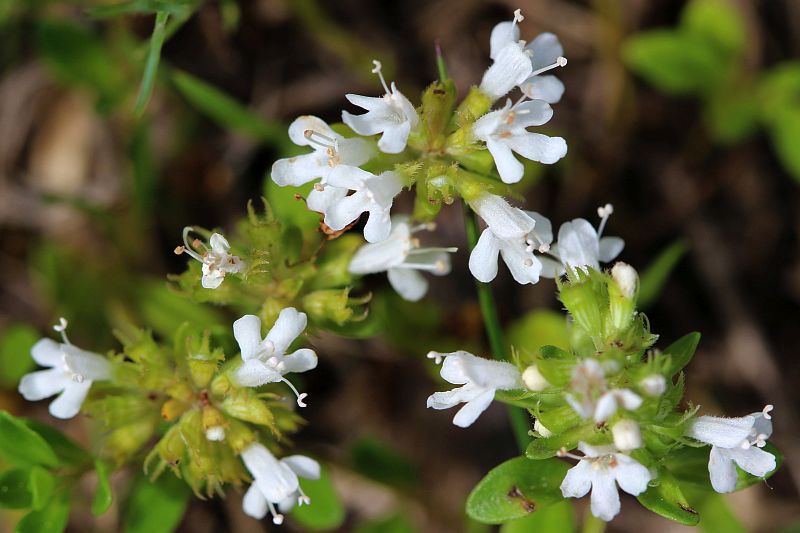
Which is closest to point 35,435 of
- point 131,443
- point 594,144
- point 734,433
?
point 131,443

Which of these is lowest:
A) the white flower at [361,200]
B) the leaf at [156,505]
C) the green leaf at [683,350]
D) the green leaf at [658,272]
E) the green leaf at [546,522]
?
the leaf at [156,505]

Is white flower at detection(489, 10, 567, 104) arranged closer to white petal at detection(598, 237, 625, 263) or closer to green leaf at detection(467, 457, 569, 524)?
white petal at detection(598, 237, 625, 263)

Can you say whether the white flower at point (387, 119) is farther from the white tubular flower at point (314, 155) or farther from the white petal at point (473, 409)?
the white petal at point (473, 409)

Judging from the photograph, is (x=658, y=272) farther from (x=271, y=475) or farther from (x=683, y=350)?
(x=271, y=475)

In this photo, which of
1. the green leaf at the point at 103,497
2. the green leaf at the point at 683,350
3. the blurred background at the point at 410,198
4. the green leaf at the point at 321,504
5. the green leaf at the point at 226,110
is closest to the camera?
the green leaf at the point at 683,350

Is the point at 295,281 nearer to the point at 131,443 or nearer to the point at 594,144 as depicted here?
Answer: the point at 131,443

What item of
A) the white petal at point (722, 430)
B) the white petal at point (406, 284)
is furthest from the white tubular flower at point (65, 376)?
the white petal at point (722, 430)
